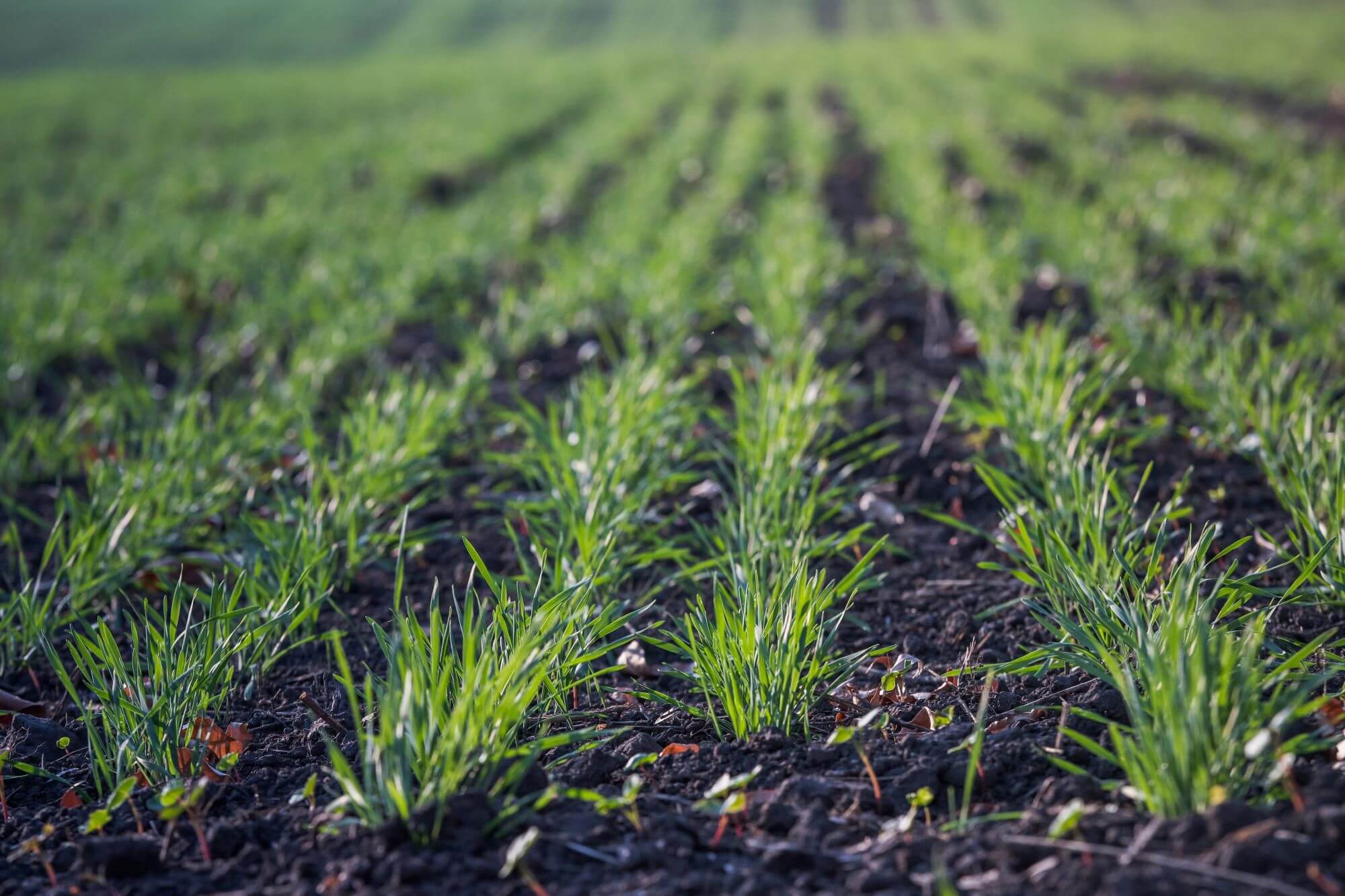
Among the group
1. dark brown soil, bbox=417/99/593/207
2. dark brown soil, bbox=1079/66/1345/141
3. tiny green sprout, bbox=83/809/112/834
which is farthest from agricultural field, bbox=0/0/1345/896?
dark brown soil, bbox=1079/66/1345/141

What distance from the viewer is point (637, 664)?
6.40 ft

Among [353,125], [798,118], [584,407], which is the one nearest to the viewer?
[584,407]

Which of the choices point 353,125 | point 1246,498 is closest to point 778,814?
point 1246,498

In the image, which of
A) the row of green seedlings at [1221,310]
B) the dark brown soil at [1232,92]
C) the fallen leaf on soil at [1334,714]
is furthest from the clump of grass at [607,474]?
the dark brown soil at [1232,92]

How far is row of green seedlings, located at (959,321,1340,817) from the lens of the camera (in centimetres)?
126

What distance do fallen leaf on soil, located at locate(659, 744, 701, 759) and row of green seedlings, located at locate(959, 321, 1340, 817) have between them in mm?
546

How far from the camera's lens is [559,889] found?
1302 millimetres

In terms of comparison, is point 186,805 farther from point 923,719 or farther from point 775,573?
point 923,719

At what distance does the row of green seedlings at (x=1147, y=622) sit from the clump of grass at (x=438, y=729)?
789 millimetres

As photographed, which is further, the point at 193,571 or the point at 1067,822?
the point at 193,571

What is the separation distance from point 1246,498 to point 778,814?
170cm

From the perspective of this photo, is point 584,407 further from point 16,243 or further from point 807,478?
point 16,243

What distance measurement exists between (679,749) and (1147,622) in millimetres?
810

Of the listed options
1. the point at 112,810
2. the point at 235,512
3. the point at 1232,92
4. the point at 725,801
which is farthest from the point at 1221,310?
the point at 1232,92
